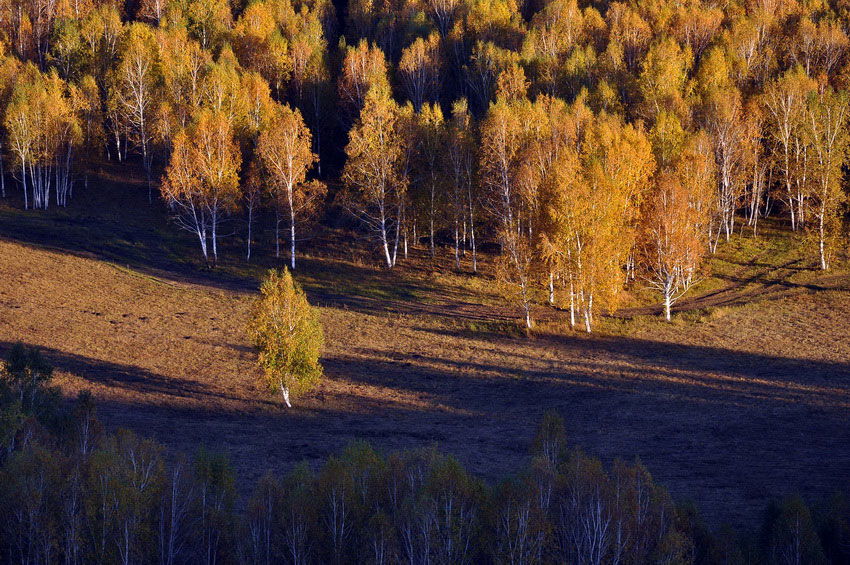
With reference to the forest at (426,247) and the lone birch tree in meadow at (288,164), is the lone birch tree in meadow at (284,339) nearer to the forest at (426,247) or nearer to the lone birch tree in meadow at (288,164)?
the forest at (426,247)

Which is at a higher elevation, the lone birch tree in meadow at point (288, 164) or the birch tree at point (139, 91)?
the birch tree at point (139, 91)

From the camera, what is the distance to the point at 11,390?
98.6 ft

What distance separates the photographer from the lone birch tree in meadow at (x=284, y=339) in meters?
41.0

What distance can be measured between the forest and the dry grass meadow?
33cm

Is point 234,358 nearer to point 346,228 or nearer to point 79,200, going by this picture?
point 346,228

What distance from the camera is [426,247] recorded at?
7088 centimetres

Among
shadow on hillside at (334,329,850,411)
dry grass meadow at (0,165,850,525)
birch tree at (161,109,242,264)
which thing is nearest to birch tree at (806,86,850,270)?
dry grass meadow at (0,165,850,525)

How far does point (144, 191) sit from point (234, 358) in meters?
40.6

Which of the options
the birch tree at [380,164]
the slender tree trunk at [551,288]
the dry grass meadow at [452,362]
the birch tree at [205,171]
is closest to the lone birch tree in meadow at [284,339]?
the dry grass meadow at [452,362]

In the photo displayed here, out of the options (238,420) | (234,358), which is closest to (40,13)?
(234,358)

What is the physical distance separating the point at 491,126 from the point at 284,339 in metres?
31.4

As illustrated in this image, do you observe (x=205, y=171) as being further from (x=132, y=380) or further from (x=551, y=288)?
(x=551, y=288)

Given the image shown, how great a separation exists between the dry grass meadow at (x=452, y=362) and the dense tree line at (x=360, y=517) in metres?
3.55

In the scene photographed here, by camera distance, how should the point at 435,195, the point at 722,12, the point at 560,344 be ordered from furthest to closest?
the point at 722,12 < the point at 435,195 < the point at 560,344
